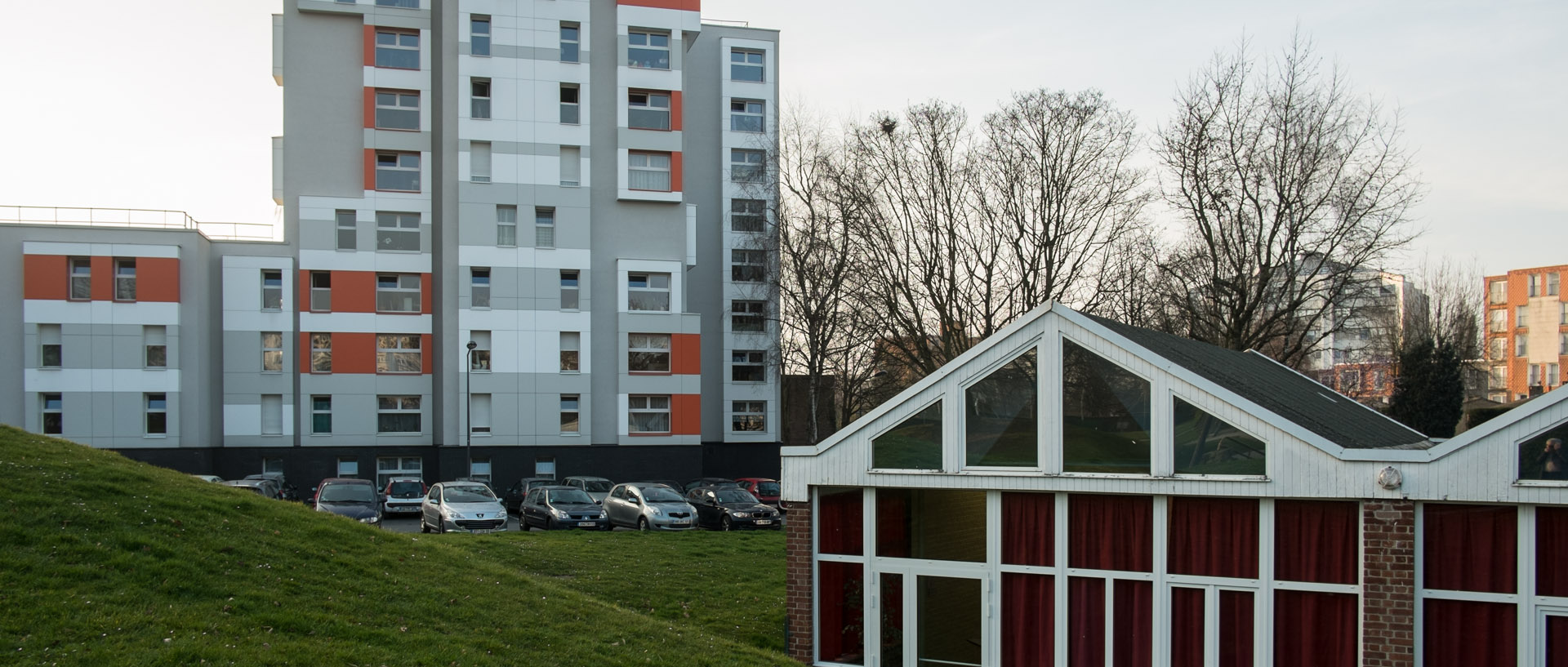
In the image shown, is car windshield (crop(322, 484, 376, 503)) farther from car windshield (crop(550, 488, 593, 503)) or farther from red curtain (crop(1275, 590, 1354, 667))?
red curtain (crop(1275, 590, 1354, 667))

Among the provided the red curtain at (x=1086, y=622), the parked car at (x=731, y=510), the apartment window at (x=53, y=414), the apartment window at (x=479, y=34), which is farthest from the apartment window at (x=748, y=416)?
the red curtain at (x=1086, y=622)

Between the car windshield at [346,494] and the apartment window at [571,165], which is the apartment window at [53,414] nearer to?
the car windshield at [346,494]

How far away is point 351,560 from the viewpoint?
13109 mm

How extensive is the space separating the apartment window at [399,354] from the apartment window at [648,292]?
816 cm

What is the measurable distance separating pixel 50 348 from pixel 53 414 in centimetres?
227

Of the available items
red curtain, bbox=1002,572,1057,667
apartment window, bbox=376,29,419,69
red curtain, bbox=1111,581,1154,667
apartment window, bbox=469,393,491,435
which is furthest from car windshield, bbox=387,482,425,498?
red curtain, bbox=1111,581,1154,667

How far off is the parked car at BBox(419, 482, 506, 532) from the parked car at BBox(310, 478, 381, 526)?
130 centimetres

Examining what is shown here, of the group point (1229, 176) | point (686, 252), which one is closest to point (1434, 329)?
point (1229, 176)

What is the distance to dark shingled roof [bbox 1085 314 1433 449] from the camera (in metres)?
12.9

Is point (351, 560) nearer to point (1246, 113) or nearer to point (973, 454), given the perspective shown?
point (973, 454)

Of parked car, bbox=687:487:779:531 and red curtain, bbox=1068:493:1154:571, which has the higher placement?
red curtain, bbox=1068:493:1154:571

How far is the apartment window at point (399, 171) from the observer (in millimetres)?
41188

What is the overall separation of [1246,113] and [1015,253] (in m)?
8.41

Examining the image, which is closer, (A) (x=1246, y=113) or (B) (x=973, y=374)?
(B) (x=973, y=374)
